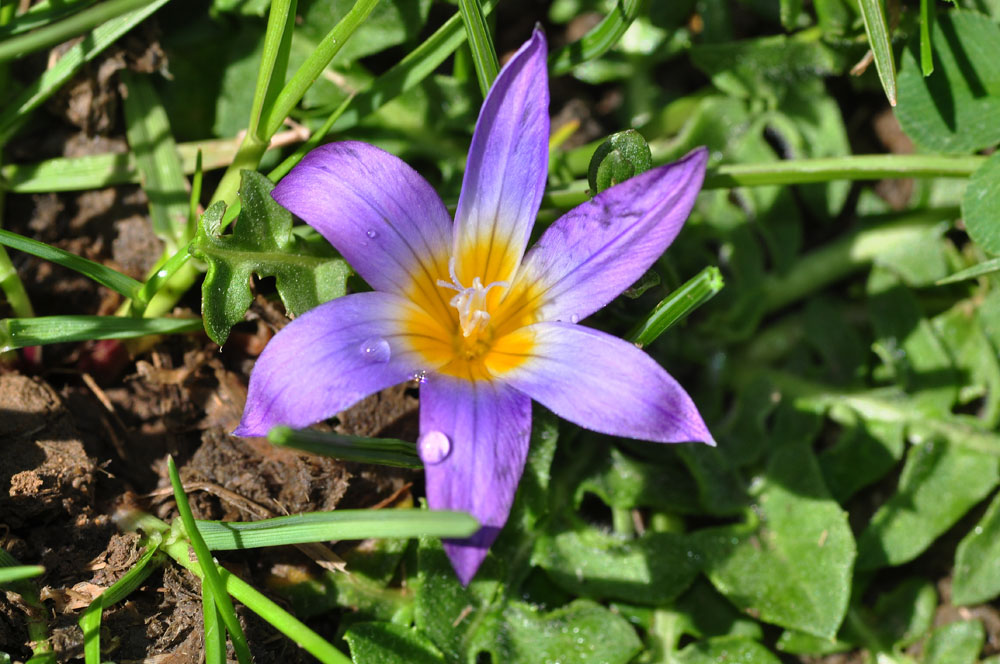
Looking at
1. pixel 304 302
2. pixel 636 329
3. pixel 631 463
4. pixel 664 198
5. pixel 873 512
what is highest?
pixel 664 198

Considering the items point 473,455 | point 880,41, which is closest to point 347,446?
point 473,455

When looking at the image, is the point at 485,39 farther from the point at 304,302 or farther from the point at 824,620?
the point at 824,620

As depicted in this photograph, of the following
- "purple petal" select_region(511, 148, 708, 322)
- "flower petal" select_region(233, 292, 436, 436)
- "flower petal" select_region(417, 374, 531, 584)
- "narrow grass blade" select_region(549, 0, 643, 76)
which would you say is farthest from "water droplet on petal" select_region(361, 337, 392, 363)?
"narrow grass blade" select_region(549, 0, 643, 76)

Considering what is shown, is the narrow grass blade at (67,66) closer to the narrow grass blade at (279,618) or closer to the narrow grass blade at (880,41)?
the narrow grass blade at (279,618)

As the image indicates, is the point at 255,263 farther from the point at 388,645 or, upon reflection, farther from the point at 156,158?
the point at 388,645

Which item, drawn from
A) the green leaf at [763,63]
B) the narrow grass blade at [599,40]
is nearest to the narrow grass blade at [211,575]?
the narrow grass blade at [599,40]

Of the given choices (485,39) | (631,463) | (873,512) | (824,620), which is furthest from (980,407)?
(485,39)

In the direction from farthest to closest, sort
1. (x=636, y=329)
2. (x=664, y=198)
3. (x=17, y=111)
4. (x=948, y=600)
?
1. (x=948, y=600)
2. (x=17, y=111)
3. (x=636, y=329)
4. (x=664, y=198)
